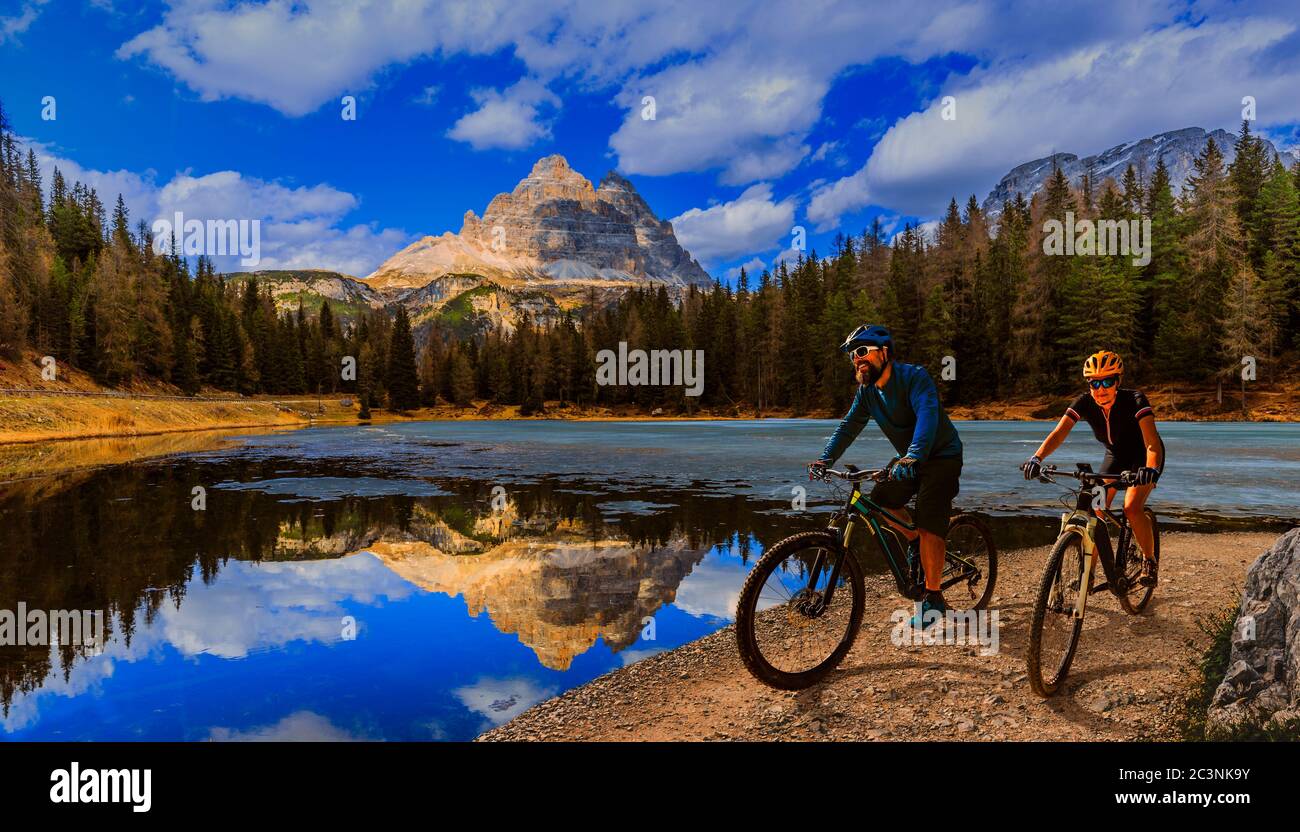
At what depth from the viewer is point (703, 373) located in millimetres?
113750

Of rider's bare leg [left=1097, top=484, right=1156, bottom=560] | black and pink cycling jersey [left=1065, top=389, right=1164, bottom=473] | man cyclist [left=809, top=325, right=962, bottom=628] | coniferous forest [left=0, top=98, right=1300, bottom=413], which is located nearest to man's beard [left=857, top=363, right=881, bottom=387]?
man cyclist [left=809, top=325, right=962, bottom=628]

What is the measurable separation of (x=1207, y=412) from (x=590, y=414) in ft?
288

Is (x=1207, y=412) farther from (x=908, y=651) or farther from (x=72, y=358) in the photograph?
(x=72, y=358)

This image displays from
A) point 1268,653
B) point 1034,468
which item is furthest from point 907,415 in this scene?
point 1268,653

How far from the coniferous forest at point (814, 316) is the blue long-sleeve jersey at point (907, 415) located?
7254 centimetres

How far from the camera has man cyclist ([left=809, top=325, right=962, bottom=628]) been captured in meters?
5.97

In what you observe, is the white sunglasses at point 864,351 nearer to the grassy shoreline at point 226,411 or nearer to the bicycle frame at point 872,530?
the bicycle frame at point 872,530

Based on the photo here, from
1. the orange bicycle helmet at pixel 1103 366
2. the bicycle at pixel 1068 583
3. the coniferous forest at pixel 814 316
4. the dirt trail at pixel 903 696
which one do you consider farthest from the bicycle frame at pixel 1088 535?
the coniferous forest at pixel 814 316

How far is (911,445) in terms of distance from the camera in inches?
229

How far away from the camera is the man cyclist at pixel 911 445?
5.97 metres

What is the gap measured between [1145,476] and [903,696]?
128 inches

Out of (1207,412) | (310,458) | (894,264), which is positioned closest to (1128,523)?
(310,458)

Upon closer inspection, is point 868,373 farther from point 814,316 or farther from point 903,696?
point 814,316

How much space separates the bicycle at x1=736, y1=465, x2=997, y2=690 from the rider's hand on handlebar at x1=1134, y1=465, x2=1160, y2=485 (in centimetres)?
213
